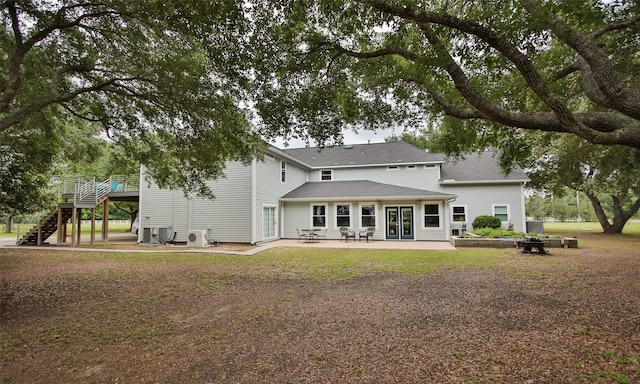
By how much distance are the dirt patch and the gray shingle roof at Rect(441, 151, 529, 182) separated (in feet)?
39.3

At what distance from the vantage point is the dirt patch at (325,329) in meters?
3.47

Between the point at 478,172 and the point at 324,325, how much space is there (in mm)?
19488

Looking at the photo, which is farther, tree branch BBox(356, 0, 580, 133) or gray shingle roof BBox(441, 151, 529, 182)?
gray shingle roof BBox(441, 151, 529, 182)

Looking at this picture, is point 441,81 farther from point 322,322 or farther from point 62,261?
point 62,261

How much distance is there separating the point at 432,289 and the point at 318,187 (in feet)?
48.9

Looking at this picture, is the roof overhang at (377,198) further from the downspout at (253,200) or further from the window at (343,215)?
the downspout at (253,200)

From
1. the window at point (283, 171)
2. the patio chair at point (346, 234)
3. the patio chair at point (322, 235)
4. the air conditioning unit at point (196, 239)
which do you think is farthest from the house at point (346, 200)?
the patio chair at point (346, 234)

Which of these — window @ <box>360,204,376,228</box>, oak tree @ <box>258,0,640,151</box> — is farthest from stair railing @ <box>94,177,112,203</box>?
window @ <box>360,204,376,228</box>

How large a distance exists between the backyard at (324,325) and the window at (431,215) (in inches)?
337

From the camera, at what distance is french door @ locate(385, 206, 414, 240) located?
18438 mm

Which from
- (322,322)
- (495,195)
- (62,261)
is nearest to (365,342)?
(322,322)

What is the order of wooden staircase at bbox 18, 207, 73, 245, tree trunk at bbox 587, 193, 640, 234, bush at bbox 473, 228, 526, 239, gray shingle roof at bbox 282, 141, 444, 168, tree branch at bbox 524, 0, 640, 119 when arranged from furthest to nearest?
1. tree trunk at bbox 587, 193, 640, 234
2. gray shingle roof at bbox 282, 141, 444, 168
3. wooden staircase at bbox 18, 207, 73, 245
4. bush at bbox 473, 228, 526, 239
5. tree branch at bbox 524, 0, 640, 119

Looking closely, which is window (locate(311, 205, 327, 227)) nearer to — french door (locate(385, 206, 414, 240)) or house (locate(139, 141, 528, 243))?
house (locate(139, 141, 528, 243))

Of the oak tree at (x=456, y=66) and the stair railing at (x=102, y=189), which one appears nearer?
the oak tree at (x=456, y=66)
